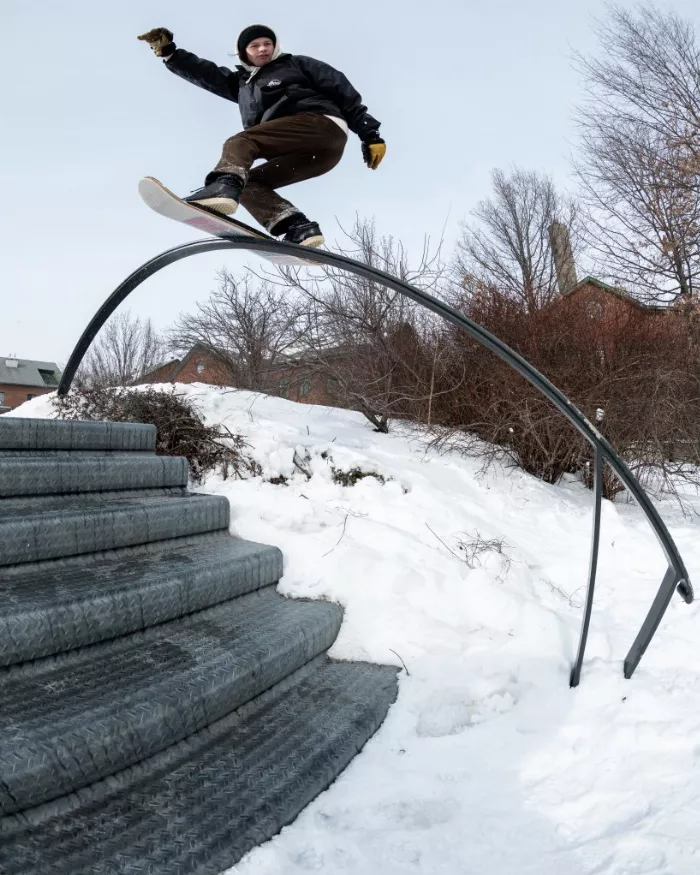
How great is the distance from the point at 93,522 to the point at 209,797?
1.21 m

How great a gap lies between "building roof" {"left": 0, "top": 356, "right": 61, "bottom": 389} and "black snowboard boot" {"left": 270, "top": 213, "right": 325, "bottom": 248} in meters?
51.9

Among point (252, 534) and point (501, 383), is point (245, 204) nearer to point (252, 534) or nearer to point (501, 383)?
point (252, 534)

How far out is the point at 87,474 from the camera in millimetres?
2760

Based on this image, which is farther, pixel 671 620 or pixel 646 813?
pixel 671 620

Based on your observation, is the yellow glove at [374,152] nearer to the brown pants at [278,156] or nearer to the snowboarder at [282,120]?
the snowboarder at [282,120]

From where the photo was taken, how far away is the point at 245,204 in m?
3.26

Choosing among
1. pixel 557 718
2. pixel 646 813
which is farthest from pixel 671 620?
pixel 646 813

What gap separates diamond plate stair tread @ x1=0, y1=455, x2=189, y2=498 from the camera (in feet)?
8.01

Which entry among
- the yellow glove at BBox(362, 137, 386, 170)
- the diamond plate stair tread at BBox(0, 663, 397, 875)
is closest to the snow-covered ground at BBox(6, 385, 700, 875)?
the diamond plate stair tread at BBox(0, 663, 397, 875)

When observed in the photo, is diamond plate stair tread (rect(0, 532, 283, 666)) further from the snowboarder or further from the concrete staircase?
the snowboarder

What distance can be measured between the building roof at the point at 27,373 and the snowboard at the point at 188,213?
52004 millimetres

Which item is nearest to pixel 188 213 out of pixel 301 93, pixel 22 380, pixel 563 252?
pixel 301 93

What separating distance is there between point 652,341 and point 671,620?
3.57 meters

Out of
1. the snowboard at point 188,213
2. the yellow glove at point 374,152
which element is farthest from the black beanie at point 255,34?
the snowboard at point 188,213
